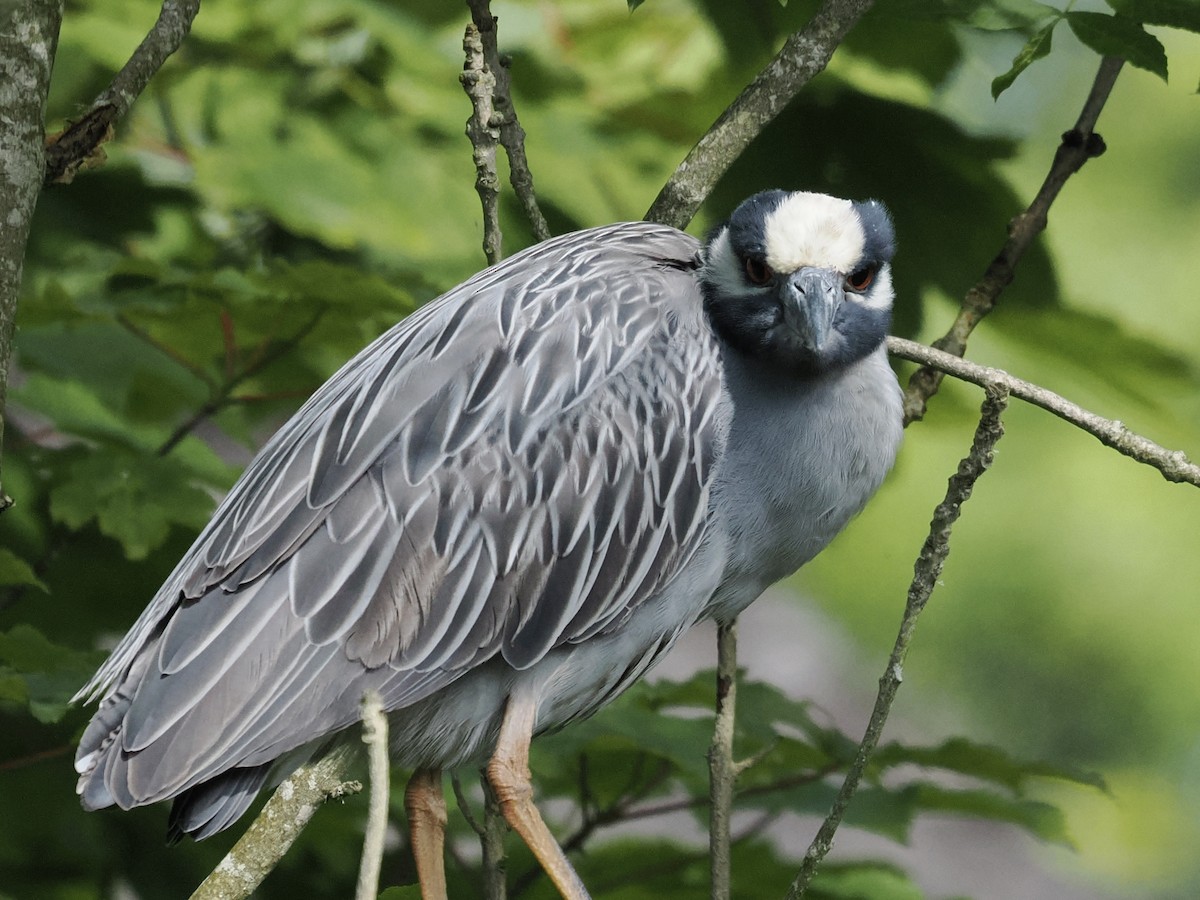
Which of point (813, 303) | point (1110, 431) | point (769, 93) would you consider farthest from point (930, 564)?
point (769, 93)

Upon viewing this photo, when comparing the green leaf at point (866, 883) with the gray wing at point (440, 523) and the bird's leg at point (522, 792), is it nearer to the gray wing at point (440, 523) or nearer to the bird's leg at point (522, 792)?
the bird's leg at point (522, 792)

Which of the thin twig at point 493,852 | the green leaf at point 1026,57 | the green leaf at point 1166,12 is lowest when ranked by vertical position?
the thin twig at point 493,852

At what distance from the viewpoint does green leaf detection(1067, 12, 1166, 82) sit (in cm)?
225

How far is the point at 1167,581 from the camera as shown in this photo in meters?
5.43

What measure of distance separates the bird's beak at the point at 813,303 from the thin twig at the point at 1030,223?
16.8 inches

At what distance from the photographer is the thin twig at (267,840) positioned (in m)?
2.00

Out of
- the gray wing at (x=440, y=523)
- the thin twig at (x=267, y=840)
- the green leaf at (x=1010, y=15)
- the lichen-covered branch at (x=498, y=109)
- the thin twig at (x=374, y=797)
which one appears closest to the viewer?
the thin twig at (x=374, y=797)

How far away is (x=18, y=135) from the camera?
6.15ft

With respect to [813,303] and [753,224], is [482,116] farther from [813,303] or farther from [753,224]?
[813,303]

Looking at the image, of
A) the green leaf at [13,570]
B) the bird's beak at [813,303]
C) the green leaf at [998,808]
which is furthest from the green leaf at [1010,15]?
the green leaf at [13,570]

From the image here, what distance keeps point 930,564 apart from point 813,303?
53 centimetres

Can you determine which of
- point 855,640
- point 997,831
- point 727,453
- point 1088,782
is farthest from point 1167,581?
point 727,453

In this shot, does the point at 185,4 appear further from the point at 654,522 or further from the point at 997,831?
the point at 997,831

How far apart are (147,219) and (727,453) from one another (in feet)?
4.97
